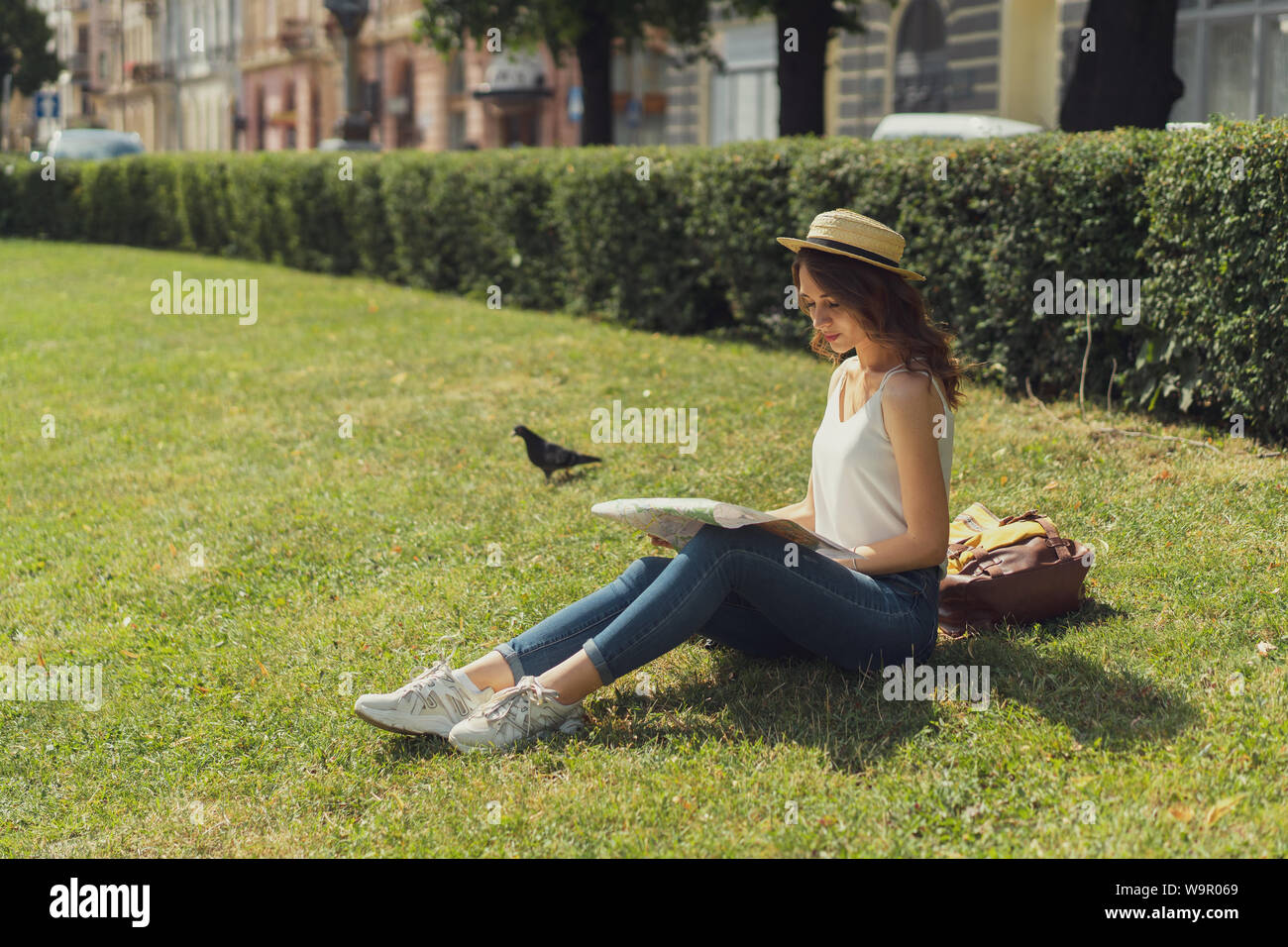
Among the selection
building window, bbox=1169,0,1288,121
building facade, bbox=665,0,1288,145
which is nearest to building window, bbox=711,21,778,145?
building facade, bbox=665,0,1288,145

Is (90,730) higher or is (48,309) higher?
(48,309)

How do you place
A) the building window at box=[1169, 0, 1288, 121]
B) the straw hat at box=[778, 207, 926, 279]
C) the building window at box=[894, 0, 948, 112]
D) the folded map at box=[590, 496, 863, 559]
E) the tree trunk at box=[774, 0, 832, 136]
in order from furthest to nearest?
1. the building window at box=[894, 0, 948, 112]
2. the building window at box=[1169, 0, 1288, 121]
3. the tree trunk at box=[774, 0, 832, 136]
4. the straw hat at box=[778, 207, 926, 279]
5. the folded map at box=[590, 496, 863, 559]

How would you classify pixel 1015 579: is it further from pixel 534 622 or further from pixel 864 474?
pixel 534 622

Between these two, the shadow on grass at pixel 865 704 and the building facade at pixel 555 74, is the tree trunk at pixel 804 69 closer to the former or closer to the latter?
the building facade at pixel 555 74

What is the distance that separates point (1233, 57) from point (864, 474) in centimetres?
1515

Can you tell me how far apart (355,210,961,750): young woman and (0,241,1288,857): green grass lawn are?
0.64 ft

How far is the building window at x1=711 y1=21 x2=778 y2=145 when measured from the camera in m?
25.0

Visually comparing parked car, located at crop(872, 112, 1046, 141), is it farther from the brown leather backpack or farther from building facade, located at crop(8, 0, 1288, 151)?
the brown leather backpack

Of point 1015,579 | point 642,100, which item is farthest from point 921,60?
point 1015,579

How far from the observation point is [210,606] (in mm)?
6141
